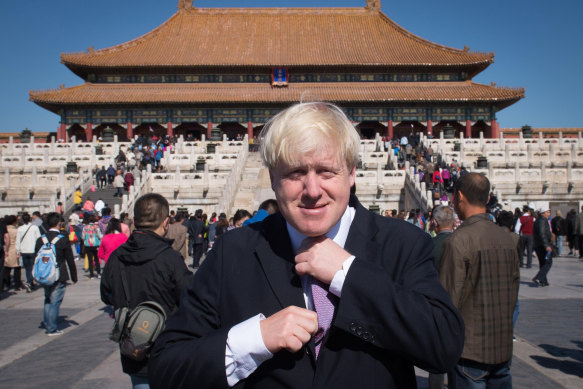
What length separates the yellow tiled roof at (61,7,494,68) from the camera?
36.8m

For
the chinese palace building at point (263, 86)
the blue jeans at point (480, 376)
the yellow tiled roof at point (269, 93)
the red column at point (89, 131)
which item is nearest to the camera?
the blue jeans at point (480, 376)

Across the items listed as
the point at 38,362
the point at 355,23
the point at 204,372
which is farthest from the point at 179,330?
the point at 355,23

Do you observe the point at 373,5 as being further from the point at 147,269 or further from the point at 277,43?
the point at 147,269

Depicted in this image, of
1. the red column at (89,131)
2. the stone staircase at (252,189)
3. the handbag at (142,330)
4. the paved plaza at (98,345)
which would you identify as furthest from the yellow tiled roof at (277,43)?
the handbag at (142,330)

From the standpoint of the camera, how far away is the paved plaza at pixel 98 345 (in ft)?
15.7

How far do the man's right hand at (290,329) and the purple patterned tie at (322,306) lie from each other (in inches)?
2.8

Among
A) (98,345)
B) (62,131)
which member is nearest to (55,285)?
(98,345)

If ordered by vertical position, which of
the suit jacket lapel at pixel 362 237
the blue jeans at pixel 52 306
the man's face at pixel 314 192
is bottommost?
the blue jeans at pixel 52 306

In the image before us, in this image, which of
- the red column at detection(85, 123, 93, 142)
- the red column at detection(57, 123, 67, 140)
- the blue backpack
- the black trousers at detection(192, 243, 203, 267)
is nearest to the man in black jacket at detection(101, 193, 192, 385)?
the blue backpack

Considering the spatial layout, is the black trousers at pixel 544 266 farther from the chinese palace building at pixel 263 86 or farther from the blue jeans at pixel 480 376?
the chinese palace building at pixel 263 86

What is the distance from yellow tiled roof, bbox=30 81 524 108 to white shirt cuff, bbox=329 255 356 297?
1292 inches

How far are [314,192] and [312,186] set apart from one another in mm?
22

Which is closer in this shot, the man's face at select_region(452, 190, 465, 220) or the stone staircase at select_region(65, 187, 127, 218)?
the man's face at select_region(452, 190, 465, 220)

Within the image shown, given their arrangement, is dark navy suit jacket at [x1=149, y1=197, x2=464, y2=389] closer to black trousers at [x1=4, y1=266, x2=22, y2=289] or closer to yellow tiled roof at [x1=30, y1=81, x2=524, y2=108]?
black trousers at [x1=4, y1=266, x2=22, y2=289]
